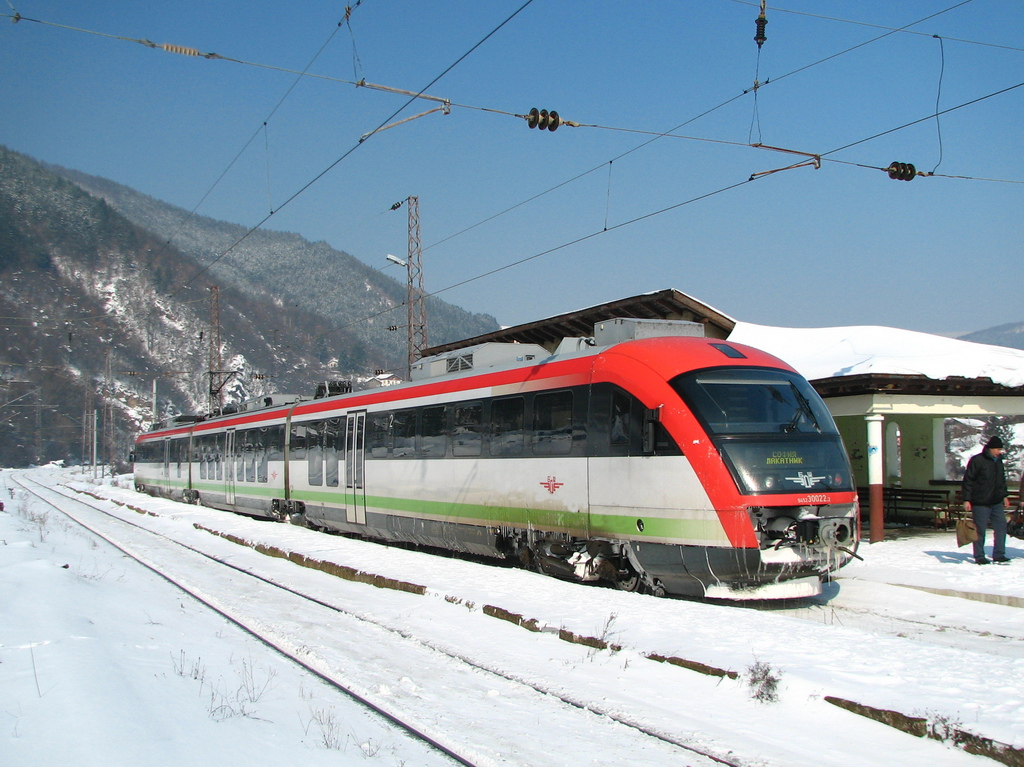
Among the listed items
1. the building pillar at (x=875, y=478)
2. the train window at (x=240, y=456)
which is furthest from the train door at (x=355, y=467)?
the building pillar at (x=875, y=478)

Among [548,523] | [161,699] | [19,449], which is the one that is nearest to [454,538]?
[548,523]

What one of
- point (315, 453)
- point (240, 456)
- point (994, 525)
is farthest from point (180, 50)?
point (240, 456)

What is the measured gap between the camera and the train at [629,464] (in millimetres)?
9383

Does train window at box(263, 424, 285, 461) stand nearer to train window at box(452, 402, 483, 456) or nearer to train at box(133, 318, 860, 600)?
train at box(133, 318, 860, 600)

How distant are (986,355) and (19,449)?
124158mm

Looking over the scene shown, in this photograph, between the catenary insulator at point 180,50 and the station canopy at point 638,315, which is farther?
the station canopy at point 638,315

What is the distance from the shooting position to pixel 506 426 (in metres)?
12.6

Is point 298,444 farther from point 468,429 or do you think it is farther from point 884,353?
point 884,353

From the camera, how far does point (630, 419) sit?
1024cm

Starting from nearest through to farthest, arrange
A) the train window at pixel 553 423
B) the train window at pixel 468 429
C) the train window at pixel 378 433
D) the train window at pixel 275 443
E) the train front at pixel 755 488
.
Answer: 1. the train front at pixel 755 488
2. the train window at pixel 553 423
3. the train window at pixel 468 429
4. the train window at pixel 378 433
5. the train window at pixel 275 443

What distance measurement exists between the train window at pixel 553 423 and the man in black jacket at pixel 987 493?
601 cm

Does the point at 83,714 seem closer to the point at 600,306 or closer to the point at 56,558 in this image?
the point at 56,558

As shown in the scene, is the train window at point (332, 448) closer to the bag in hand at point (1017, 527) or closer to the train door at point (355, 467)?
the train door at point (355, 467)

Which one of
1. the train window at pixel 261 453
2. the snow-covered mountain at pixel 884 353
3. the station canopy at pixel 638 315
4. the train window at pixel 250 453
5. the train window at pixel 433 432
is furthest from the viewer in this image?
the train window at pixel 250 453
